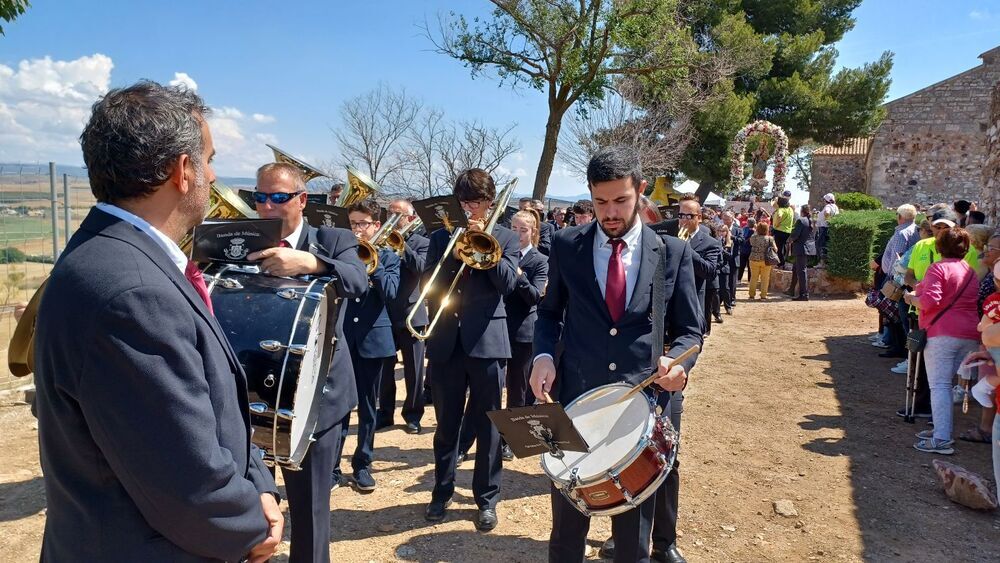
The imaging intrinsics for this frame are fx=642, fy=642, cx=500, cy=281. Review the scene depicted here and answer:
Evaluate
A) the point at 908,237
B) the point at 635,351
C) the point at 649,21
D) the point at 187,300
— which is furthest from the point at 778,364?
the point at 649,21

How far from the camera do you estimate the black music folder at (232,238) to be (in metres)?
2.41

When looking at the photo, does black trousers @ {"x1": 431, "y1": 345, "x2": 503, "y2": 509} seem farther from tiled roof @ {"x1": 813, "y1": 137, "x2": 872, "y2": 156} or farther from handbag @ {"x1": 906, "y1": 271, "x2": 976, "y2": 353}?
tiled roof @ {"x1": 813, "y1": 137, "x2": 872, "y2": 156}

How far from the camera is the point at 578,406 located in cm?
280

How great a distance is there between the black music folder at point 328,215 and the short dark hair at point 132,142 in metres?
2.77

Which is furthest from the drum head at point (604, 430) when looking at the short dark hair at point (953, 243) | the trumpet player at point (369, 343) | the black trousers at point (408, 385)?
the short dark hair at point (953, 243)

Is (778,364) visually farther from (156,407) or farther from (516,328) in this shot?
(156,407)

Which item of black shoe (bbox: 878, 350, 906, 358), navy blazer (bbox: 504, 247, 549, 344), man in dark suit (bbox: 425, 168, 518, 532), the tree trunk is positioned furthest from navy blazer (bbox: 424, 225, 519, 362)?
the tree trunk

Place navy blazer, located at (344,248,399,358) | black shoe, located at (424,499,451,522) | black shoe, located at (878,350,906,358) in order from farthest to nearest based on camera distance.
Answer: black shoe, located at (878,350,906,358)
navy blazer, located at (344,248,399,358)
black shoe, located at (424,499,451,522)

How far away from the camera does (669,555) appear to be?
12.7ft

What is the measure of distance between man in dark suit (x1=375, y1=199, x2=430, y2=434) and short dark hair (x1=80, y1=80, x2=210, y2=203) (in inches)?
172

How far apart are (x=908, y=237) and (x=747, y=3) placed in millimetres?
23122

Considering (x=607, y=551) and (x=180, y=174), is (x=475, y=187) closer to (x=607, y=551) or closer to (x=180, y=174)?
(x=607, y=551)

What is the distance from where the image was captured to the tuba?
5277 mm

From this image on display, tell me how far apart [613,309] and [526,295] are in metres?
2.17
